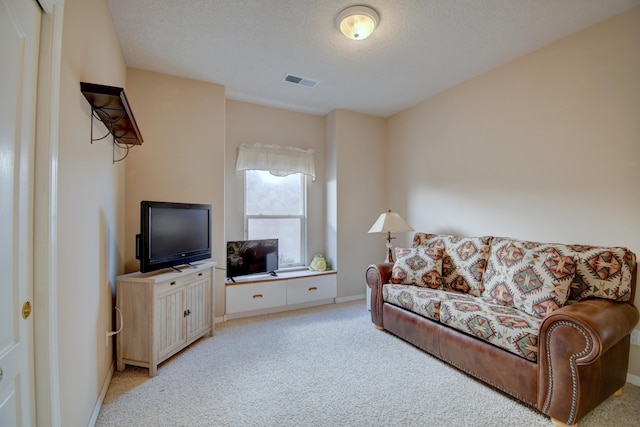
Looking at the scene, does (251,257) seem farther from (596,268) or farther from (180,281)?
(596,268)

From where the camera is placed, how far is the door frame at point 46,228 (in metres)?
1.08

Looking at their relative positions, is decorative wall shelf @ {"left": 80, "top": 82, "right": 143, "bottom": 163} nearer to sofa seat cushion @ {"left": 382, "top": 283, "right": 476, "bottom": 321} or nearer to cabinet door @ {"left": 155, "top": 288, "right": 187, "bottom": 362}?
cabinet door @ {"left": 155, "top": 288, "right": 187, "bottom": 362}

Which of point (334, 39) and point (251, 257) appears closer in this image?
point (334, 39)

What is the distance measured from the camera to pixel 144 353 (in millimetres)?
2191

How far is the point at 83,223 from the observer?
5.20ft

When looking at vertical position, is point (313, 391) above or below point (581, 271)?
below

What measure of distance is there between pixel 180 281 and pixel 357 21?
2.56 metres

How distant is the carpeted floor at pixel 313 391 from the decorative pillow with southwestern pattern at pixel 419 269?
2.01 ft

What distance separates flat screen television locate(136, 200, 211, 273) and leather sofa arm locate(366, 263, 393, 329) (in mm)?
1797

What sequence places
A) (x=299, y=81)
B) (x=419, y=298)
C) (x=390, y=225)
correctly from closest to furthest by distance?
(x=419, y=298) < (x=299, y=81) < (x=390, y=225)

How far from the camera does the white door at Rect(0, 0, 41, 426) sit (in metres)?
0.88

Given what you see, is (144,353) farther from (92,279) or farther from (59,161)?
(59,161)

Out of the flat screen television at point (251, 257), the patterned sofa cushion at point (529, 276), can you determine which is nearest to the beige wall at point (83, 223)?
the flat screen television at point (251, 257)

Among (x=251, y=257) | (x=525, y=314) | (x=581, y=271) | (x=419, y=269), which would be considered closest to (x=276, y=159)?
(x=251, y=257)
